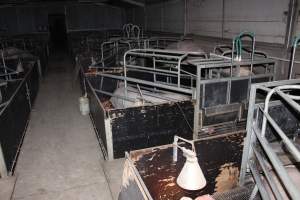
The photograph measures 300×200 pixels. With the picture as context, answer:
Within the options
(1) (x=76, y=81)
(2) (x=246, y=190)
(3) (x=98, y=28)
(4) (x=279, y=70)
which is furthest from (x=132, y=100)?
(3) (x=98, y=28)

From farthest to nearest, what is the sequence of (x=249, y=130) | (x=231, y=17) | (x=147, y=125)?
(x=231, y=17)
(x=147, y=125)
(x=249, y=130)

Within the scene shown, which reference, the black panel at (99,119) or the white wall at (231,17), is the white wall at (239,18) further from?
the black panel at (99,119)

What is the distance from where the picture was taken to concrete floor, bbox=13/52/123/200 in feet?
10.6

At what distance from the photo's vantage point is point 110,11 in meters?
17.8

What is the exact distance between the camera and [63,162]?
3.92 meters

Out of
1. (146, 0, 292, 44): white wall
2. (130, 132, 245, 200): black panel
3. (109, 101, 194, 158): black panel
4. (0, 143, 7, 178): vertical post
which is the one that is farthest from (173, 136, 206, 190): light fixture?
(146, 0, 292, 44): white wall

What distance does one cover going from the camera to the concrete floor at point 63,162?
10.6 feet

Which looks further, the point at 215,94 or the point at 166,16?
the point at 166,16

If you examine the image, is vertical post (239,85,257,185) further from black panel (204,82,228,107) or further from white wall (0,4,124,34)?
white wall (0,4,124,34)

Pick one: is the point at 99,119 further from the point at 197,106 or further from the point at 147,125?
the point at 197,106

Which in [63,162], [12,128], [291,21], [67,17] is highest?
[67,17]

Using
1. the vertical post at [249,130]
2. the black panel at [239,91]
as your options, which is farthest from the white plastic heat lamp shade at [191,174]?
the black panel at [239,91]

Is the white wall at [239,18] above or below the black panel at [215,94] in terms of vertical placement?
above

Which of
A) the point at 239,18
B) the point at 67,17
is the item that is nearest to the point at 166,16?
the point at 239,18
